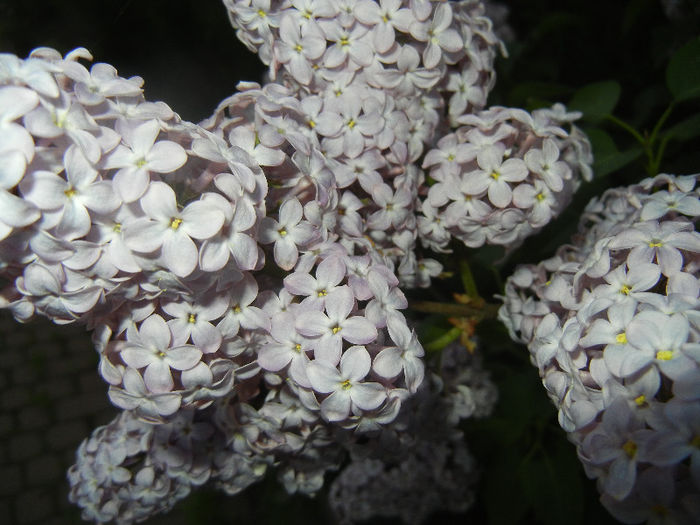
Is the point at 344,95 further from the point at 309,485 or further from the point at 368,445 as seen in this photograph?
the point at 309,485

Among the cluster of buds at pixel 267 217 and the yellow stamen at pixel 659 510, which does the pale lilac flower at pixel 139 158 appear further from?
the yellow stamen at pixel 659 510

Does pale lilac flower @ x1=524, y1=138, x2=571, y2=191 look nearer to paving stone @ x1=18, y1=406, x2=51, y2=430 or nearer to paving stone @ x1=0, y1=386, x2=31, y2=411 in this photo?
paving stone @ x1=18, y1=406, x2=51, y2=430

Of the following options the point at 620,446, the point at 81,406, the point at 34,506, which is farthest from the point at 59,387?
the point at 620,446

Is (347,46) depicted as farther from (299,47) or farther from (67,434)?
(67,434)

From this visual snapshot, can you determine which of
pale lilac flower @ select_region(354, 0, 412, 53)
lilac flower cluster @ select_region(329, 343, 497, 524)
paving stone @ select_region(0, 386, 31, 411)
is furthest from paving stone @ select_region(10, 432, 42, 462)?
pale lilac flower @ select_region(354, 0, 412, 53)

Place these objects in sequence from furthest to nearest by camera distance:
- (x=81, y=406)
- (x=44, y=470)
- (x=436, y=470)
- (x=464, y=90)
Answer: (x=81, y=406) < (x=44, y=470) < (x=436, y=470) < (x=464, y=90)

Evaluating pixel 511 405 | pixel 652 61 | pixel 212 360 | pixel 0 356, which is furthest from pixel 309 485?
pixel 0 356
